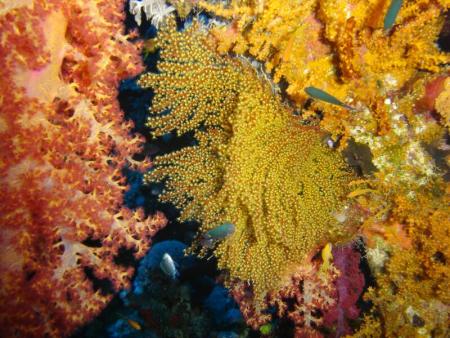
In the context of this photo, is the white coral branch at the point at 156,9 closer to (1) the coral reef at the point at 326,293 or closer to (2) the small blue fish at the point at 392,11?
(2) the small blue fish at the point at 392,11

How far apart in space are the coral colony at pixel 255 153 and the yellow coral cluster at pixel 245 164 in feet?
0.06

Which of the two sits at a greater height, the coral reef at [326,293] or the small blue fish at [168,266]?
the coral reef at [326,293]

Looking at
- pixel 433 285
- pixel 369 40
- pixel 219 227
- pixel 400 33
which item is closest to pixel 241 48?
pixel 369 40

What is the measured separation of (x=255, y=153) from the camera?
328 centimetres

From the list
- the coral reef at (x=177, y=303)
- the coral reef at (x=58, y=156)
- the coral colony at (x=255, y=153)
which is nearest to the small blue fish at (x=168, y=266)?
the coral reef at (x=177, y=303)

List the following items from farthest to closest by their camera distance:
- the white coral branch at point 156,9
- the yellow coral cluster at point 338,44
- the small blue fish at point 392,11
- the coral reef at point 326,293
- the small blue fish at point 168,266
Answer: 1. the small blue fish at point 168,266
2. the coral reef at point 326,293
3. the white coral branch at point 156,9
4. the yellow coral cluster at point 338,44
5. the small blue fish at point 392,11

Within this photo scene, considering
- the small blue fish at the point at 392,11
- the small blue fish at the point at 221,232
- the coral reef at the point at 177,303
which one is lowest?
the coral reef at the point at 177,303

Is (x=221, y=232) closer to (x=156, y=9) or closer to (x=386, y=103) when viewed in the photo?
(x=386, y=103)

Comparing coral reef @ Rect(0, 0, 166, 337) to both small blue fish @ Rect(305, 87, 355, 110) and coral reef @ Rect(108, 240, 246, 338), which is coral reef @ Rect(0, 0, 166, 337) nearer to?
coral reef @ Rect(108, 240, 246, 338)

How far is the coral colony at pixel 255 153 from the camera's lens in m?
2.89

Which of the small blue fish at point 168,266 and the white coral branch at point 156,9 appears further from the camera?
the small blue fish at point 168,266

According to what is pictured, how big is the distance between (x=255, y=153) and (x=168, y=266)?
263 cm

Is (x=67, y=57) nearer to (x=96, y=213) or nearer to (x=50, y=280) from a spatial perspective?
(x=96, y=213)

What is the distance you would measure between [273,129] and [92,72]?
174cm
